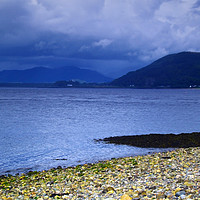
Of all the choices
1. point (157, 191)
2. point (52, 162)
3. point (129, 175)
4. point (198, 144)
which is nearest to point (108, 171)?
point (129, 175)

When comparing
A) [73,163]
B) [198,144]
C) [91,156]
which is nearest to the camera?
[73,163]

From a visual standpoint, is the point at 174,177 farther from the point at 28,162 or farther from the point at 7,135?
the point at 7,135

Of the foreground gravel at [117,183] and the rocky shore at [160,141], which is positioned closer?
the foreground gravel at [117,183]

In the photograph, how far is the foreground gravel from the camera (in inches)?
502

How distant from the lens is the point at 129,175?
17.0 metres

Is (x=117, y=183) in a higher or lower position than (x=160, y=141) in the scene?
higher

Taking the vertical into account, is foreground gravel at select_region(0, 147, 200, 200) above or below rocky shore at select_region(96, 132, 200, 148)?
above

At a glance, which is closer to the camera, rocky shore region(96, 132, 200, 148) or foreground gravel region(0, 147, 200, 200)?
foreground gravel region(0, 147, 200, 200)

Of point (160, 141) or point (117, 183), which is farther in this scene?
point (160, 141)

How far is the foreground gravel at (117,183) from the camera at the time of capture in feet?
41.9

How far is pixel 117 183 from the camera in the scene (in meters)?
15.2

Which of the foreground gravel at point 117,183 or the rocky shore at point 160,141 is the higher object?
the foreground gravel at point 117,183

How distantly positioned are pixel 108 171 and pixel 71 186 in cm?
377

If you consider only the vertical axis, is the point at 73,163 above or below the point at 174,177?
below
